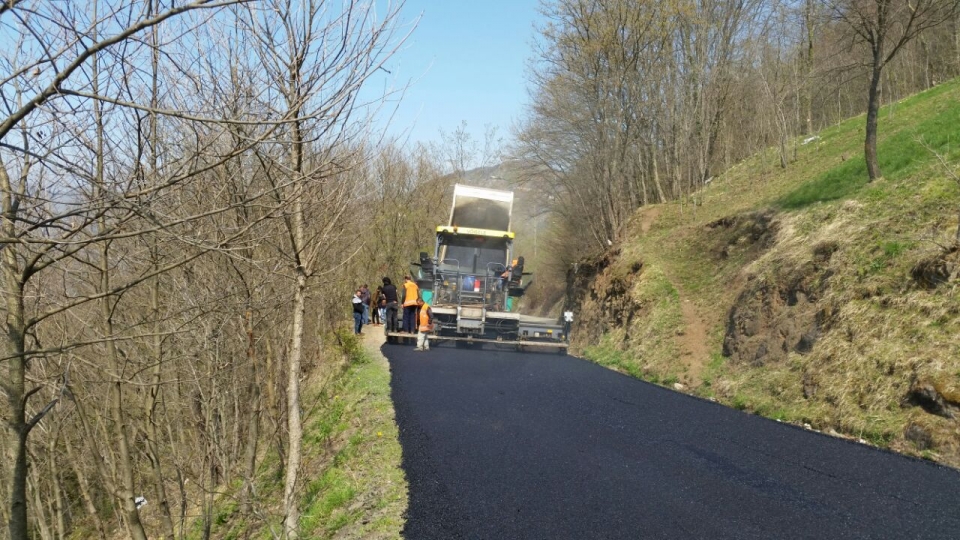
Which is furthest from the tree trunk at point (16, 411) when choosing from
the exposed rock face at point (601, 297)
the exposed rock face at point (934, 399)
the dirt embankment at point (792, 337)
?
the exposed rock face at point (601, 297)

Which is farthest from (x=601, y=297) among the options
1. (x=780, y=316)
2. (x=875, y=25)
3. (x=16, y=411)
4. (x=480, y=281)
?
(x=16, y=411)

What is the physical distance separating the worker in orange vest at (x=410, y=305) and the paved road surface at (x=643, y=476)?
7.00 meters

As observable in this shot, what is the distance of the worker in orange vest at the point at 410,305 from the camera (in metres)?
17.5

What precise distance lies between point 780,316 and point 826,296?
1.01 metres

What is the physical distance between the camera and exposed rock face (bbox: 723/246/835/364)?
10844 mm

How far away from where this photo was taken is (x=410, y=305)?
1767 centimetres

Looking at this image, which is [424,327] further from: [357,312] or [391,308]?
[357,312]

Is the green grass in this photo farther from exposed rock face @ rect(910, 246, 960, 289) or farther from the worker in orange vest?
the worker in orange vest

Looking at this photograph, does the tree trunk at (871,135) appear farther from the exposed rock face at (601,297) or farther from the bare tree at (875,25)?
the exposed rock face at (601,297)

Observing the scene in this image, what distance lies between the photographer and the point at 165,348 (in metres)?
9.52

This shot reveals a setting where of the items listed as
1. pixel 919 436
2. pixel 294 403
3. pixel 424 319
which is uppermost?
pixel 424 319

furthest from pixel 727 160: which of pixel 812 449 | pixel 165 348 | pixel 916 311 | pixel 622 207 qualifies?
pixel 165 348

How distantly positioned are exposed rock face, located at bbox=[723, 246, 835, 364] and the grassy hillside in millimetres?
30

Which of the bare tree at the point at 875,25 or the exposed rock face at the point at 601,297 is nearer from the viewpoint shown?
the bare tree at the point at 875,25
